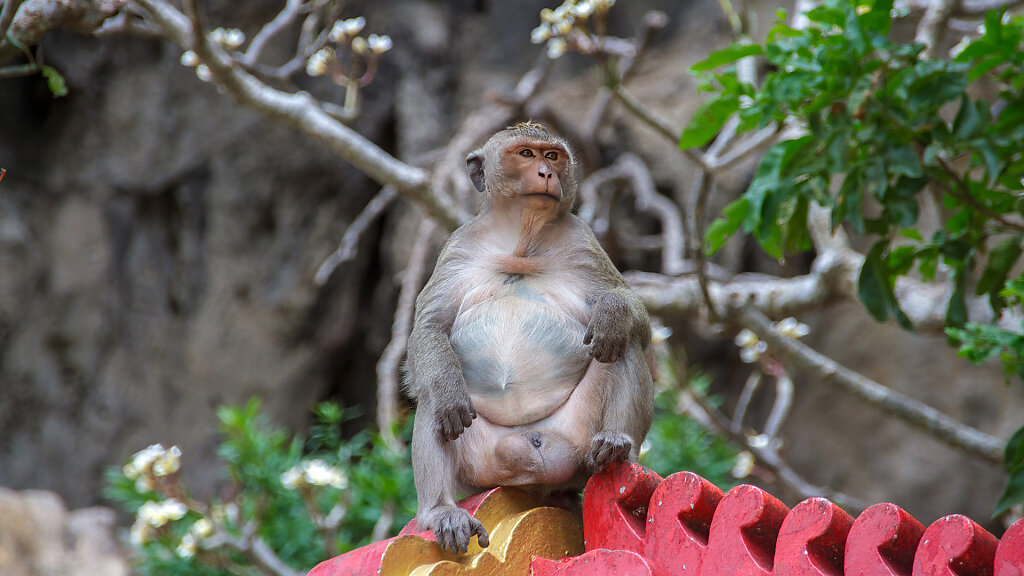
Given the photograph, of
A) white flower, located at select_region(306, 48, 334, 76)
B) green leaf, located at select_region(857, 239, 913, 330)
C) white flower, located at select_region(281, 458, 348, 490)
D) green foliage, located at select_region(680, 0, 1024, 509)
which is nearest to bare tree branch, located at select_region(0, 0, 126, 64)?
green foliage, located at select_region(680, 0, 1024, 509)

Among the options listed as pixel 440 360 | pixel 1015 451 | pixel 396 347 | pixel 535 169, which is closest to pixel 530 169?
pixel 535 169

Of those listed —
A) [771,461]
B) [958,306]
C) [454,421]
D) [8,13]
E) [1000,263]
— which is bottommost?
[771,461]

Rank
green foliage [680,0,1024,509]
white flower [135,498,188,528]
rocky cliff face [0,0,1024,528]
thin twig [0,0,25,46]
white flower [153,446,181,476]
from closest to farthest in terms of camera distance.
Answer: thin twig [0,0,25,46], green foliage [680,0,1024,509], white flower [153,446,181,476], white flower [135,498,188,528], rocky cliff face [0,0,1024,528]

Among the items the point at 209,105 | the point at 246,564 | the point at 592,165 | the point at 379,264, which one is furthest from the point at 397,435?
the point at 209,105

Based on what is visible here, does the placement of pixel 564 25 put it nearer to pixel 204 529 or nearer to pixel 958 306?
pixel 958 306

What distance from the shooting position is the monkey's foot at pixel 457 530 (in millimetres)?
2953

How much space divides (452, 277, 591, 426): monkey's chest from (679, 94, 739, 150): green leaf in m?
1.10

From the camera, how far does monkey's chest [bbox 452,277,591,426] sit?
340cm

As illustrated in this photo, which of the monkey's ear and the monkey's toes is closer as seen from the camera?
the monkey's toes

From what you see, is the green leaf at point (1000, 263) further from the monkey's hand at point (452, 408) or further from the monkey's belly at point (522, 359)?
the monkey's hand at point (452, 408)

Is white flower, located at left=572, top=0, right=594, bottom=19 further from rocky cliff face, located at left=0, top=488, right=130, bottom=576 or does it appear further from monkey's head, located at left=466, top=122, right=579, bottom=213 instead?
rocky cliff face, located at left=0, top=488, right=130, bottom=576

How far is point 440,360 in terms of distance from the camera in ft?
11.1

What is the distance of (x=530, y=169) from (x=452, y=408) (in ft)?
3.04

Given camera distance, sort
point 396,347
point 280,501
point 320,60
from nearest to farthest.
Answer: point 320,60
point 396,347
point 280,501
